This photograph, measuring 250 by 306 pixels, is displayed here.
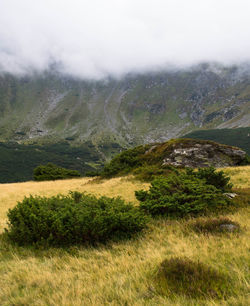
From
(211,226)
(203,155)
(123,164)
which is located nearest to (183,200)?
(211,226)

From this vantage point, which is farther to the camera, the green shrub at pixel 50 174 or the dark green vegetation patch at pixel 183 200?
the green shrub at pixel 50 174

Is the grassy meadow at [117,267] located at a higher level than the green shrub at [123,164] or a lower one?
lower

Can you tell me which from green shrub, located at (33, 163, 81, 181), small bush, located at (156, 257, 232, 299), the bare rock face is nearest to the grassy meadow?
small bush, located at (156, 257, 232, 299)

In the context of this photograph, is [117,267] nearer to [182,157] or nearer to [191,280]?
[191,280]

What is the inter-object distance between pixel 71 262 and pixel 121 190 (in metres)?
12.8

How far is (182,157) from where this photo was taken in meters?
A: 25.6

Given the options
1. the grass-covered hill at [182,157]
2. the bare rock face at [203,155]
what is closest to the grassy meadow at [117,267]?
the grass-covered hill at [182,157]

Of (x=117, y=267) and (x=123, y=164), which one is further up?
(x=123, y=164)

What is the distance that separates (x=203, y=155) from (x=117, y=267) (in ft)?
79.3

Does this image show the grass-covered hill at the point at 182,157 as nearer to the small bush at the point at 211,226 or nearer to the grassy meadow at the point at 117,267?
the small bush at the point at 211,226

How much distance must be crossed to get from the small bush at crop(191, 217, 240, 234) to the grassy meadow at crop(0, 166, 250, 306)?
18cm

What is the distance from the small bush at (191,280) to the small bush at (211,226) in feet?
7.69

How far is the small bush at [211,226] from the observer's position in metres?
6.33

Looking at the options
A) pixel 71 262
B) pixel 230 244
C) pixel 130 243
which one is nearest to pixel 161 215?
pixel 130 243
